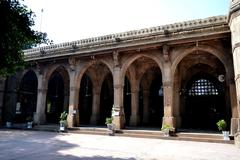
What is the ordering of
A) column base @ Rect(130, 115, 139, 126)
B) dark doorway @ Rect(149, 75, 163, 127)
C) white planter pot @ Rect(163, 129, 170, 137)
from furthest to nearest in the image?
dark doorway @ Rect(149, 75, 163, 127) → column base @ Rect(130, 115, 139, 126) → white planter pot @ Rect(163, 129, 170, 137)

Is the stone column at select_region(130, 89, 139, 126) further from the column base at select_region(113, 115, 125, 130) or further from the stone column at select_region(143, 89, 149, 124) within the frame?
the column base at select_region(113, 115, 125, 130)

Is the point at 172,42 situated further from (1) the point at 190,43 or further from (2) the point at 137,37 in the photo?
(2) the point at 137,37

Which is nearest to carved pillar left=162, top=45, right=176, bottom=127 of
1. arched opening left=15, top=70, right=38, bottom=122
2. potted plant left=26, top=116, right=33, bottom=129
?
potted plant left=26, top=116, right=33, bottom=129

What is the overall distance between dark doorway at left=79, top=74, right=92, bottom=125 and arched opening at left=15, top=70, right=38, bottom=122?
16.4ft

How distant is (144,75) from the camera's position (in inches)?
734

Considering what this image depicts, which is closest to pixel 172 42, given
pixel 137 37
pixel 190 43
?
pixel 190 43

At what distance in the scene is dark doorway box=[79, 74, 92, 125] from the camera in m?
20.8

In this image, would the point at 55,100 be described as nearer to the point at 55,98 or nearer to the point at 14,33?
the point at 55,98

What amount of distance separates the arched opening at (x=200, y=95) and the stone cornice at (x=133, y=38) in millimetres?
3882

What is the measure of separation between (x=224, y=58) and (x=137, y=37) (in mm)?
5424

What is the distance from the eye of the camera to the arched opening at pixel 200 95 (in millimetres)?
16781

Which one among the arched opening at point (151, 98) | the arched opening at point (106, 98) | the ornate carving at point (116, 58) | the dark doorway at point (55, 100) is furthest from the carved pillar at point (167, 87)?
the dark doorway at point (55, 100)

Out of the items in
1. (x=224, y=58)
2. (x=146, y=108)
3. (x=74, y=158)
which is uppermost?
(x=224, y=58)

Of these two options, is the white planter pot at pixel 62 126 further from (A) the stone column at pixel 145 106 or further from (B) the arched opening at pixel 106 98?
(A) the stone column at pixel 145 106
